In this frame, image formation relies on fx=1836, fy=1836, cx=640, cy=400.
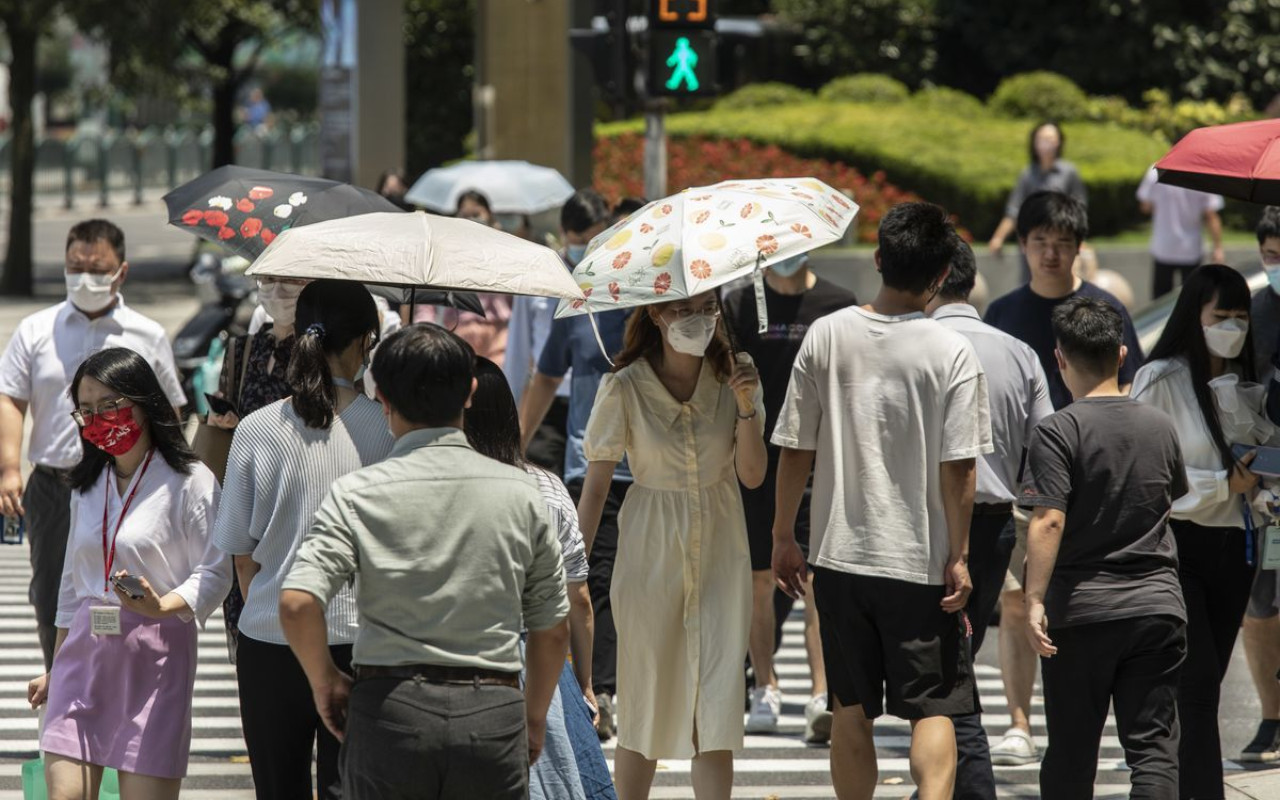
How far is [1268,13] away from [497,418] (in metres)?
24.6

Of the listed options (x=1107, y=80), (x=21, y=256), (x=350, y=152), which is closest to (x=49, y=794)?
(x=350, y=152)

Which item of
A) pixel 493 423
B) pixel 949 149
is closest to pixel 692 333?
pixel 493 423

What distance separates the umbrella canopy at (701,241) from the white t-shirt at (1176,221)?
33.3 ft

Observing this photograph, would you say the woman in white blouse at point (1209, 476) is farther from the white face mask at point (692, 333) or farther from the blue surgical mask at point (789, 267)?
the blue surgical mask at point (789, 267)

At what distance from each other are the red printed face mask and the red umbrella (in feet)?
11.1

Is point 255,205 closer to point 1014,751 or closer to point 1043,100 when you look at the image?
point 1014,751

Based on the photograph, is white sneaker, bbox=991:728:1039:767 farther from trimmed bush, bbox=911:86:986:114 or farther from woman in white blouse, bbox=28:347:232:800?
trimmed bush, bbox=911:86:986:114

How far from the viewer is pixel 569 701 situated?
15.7 ft

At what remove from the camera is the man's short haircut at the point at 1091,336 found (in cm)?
542

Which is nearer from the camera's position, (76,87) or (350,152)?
(350,152)

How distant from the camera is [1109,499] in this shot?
17.5ft

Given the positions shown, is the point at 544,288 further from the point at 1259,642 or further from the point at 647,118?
the point at 647,118

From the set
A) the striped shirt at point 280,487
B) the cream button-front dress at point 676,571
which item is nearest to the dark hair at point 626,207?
the cream button-front dress at point 676,571

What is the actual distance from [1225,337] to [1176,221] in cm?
979
